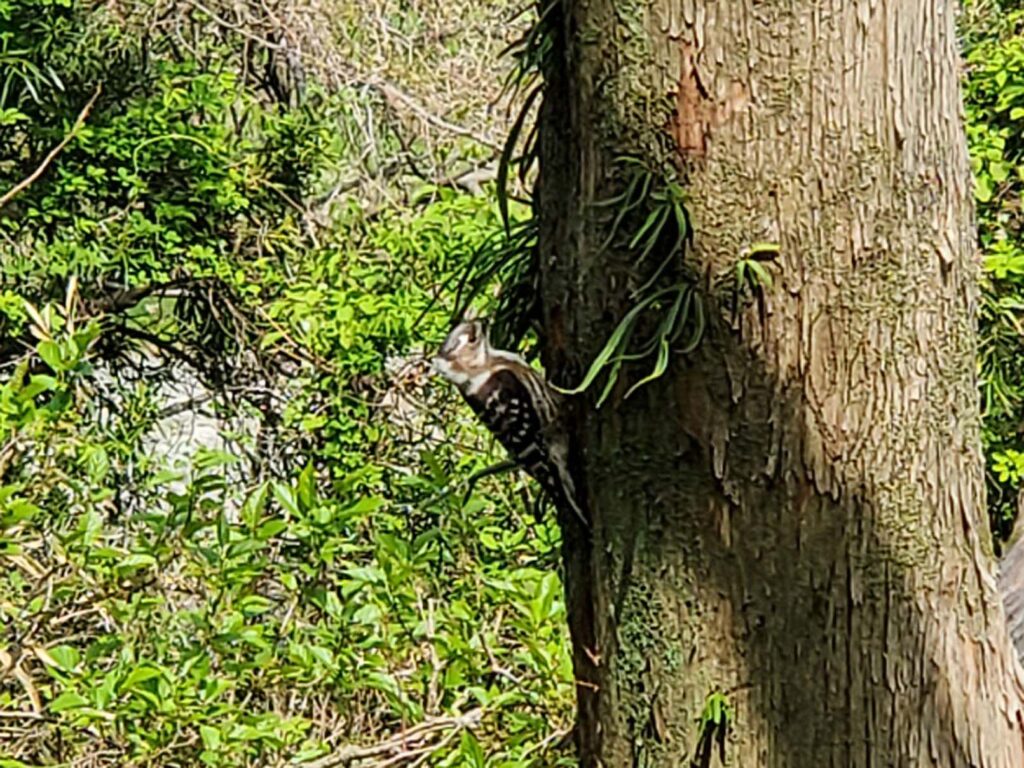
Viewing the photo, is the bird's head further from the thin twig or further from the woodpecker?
the thin twig

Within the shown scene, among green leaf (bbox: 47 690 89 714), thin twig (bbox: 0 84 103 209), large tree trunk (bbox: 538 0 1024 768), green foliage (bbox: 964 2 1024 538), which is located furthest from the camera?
thin twig (bbox: 0 84 103 209)

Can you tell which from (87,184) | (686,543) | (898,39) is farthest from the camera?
(87,184)

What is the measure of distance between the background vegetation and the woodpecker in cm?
18

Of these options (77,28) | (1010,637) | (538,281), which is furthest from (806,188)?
(77,28)

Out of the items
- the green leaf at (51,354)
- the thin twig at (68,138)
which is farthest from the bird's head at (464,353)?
the thin twig at (68,138)

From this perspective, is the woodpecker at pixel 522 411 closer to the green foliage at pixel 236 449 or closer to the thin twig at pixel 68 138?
the green foliage at pixel 236 449

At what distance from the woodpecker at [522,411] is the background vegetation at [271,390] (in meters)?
0.18

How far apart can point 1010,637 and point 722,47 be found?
0.75 metres

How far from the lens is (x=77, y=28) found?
149 inches

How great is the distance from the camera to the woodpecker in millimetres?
1346

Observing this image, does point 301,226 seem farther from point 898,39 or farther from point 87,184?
point 898,39

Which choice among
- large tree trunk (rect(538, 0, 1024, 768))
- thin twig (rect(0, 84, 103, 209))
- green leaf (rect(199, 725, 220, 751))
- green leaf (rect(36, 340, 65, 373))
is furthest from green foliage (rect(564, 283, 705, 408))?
thin twig (rect(0, 84, 103, 209))

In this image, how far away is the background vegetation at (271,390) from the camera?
2.02m

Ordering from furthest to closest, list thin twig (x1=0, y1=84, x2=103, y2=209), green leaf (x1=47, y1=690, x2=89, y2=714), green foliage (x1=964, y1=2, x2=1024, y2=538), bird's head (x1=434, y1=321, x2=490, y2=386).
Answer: thin twig (x1=0, y1=84, x2=103, y2=209) → green foliage (x1=964, y1=2, x2=1024, y2=538) → green leaf (x1=47, y1=690, x2=89, y2=714) → bird's head (x1=434, y1=321, x2=490, y2=386)
